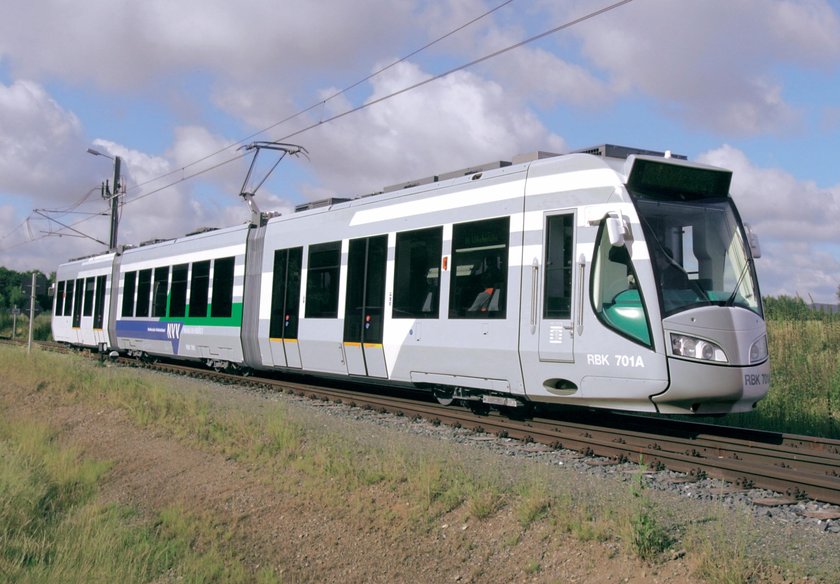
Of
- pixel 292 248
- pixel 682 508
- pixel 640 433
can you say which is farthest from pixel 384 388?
pixel 682 508

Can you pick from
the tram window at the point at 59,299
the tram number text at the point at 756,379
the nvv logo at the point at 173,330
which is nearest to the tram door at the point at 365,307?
the tram number text at the point at 756,379

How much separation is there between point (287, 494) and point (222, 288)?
10.1 metres

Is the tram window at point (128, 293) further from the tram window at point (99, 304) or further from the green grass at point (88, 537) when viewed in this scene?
the green grass at point (88, 537)

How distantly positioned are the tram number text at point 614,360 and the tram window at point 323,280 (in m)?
5.66

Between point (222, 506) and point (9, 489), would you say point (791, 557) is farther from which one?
point (9, 489)

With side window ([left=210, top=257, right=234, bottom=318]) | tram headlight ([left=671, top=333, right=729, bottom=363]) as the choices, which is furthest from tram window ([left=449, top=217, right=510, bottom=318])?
side window ([left=210, top=257, right=234, bottom=318])

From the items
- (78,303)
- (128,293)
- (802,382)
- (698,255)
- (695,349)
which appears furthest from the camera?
(78,303)

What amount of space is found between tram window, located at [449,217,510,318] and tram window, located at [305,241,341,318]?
3218 millimetres

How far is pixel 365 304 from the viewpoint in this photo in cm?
1284

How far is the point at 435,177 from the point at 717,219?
4.46 metres

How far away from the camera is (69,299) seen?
2875 cm

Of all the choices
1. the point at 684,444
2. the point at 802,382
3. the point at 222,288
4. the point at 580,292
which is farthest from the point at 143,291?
the point at 684,444

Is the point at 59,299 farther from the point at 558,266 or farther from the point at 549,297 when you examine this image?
the point at 558,266

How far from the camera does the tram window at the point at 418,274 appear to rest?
37.5 feet
